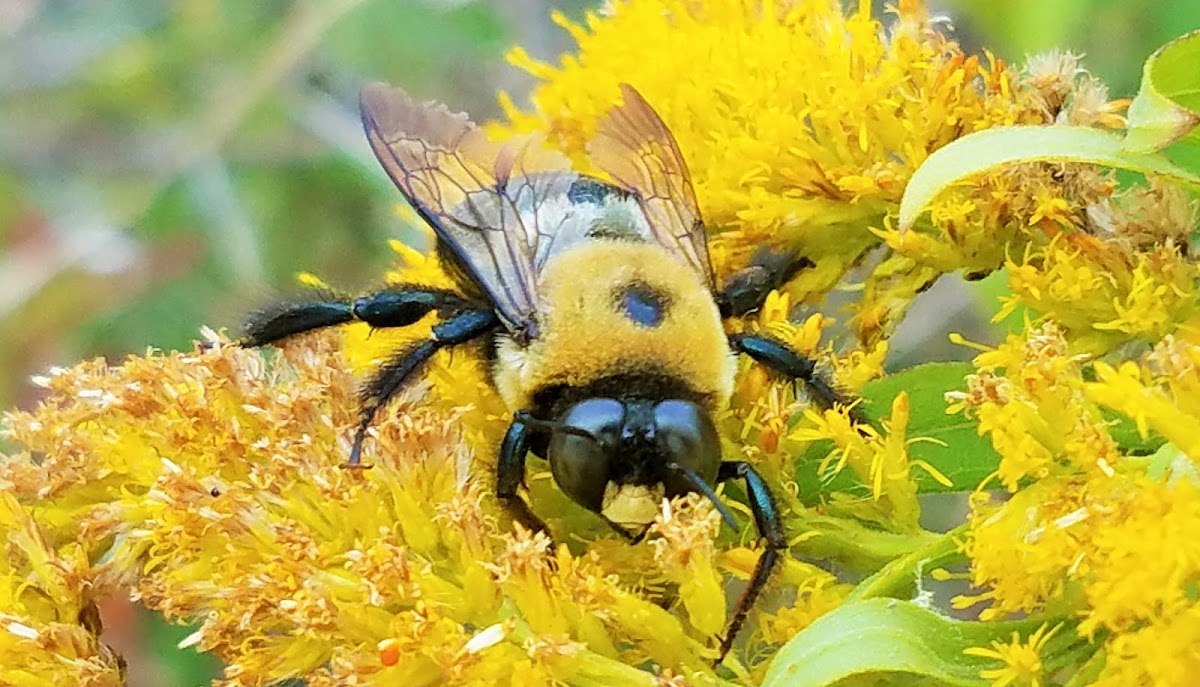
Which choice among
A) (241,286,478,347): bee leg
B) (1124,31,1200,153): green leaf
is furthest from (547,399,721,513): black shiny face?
(1124,31,1200,153): green leaf

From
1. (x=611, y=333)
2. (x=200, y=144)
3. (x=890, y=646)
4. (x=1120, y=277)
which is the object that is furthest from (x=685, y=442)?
(x=200, y=144)

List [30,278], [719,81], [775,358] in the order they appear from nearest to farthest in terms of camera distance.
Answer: [775,358] → [719,81] → [30,278]

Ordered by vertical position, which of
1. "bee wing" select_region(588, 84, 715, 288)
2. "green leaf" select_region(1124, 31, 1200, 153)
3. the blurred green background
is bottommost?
the blurred green background

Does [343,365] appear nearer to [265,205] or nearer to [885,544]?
[885,544]

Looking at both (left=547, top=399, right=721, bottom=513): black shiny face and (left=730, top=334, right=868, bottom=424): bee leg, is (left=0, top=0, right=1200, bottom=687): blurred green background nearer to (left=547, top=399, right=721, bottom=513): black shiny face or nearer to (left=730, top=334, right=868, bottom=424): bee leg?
(left=730, top=334, right=868, bottom=424): bee leg

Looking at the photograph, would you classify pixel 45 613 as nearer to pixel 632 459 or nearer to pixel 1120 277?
pixel 632 459

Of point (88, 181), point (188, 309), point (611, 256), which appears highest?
point (611, 256)

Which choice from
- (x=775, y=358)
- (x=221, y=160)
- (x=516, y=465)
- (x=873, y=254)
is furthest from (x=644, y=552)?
(x=221, y=160)

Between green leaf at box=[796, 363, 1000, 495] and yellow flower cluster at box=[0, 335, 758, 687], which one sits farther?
green leaf at box=[796, 363, 1000, 495]
